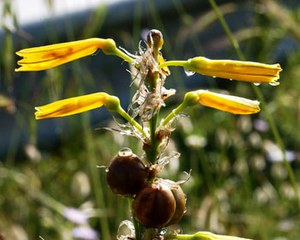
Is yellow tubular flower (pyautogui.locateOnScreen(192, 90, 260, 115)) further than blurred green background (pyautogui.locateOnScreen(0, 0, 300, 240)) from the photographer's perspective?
No

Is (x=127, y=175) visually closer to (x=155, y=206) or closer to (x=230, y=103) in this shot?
(x=155, y=206)

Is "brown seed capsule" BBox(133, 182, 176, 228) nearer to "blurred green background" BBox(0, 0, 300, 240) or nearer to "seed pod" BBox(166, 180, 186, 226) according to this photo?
"seed pod" BBox(166, 180, 186, 226)

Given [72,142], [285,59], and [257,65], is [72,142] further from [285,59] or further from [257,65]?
[257,65]

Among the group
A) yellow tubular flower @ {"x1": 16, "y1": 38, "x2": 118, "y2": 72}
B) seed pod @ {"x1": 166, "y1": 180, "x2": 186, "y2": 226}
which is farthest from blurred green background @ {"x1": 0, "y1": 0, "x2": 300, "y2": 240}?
seed pod @ {"x1": 166, "y1": 180, "x2": 186, "y2": 226}

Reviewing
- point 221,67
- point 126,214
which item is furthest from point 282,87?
point 221,67

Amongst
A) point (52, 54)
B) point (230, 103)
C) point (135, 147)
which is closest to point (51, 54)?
point (52, 54)
